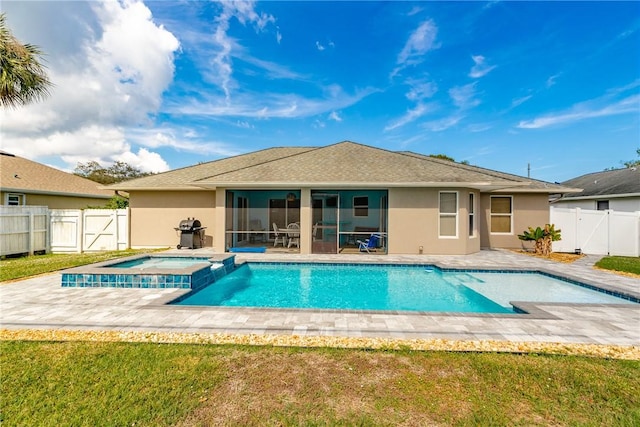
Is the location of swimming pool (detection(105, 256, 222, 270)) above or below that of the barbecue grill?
below

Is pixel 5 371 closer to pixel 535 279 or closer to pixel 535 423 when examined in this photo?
pixel 535 423

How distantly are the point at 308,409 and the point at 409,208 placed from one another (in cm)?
966

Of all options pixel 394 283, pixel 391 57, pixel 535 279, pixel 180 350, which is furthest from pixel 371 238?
pixel 391 57

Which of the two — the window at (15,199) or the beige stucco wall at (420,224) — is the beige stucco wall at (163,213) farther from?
the beige stucco wall at (420,224)

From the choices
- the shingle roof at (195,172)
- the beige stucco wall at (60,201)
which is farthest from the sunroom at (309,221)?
the beige stucco wall at (60,201)

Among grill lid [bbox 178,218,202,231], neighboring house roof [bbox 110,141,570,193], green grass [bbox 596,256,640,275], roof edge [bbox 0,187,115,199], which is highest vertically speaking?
neighboring house roof [bbox 110,141,570,193]

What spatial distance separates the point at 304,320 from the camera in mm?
4613

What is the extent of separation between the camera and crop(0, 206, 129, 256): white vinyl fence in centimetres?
1072

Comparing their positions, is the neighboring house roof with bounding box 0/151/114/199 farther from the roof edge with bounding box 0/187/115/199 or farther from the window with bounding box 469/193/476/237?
the window with bounding box 469/193/476/237

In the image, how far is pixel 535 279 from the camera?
8141 mm

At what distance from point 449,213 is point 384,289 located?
551 cm

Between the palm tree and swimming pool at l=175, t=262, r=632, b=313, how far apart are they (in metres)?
10.2

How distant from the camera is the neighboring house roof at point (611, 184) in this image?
52.3 ft

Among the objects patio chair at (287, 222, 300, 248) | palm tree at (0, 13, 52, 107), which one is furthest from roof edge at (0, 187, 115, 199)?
patio chair at (287, 222, 300, 248)
